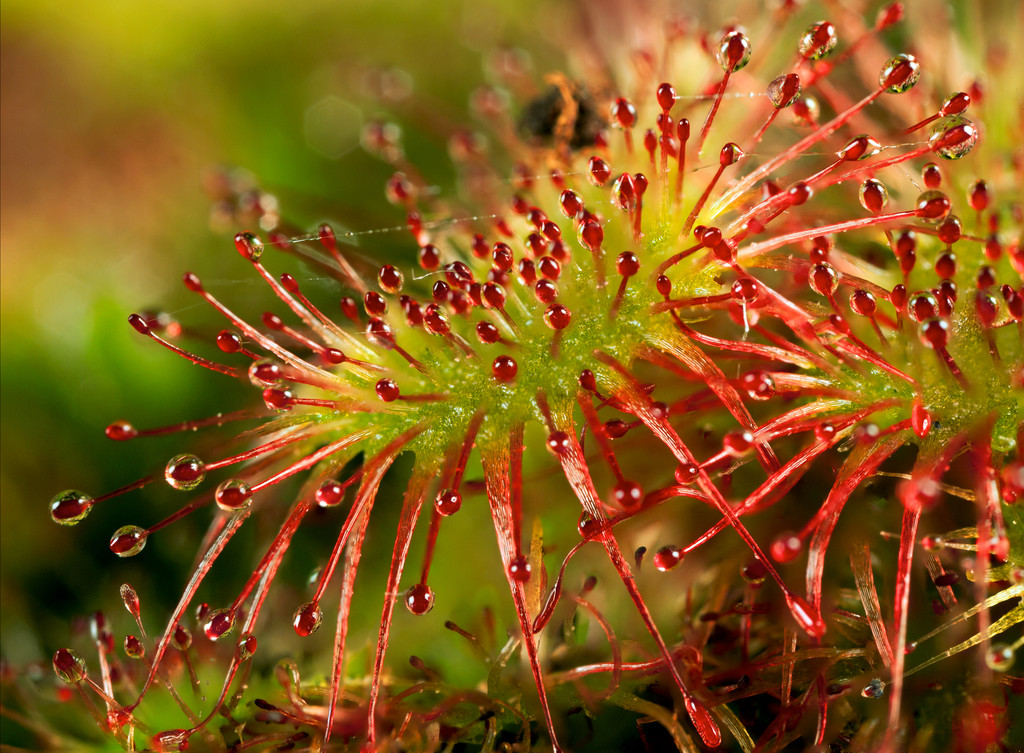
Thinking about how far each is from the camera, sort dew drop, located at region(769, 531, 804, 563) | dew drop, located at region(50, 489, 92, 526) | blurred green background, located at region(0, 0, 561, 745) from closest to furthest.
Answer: dew drop, located at region(769, 531, 804, 563) → dew drop, located at region(50, 489, 92, 526) → blurred green background, located at region(0, 0, 561, 745)

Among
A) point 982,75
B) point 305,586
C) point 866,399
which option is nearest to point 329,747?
point 305,586

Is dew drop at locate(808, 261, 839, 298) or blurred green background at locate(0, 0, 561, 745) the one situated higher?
blurred green background at locate(0, 0, 561, 745)

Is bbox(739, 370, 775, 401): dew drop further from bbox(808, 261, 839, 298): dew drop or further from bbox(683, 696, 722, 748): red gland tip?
bbox(683, 696, 722, 748): red gland tip

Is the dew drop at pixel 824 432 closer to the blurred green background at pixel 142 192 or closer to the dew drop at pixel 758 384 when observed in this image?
the dew drop at pixel 758 384

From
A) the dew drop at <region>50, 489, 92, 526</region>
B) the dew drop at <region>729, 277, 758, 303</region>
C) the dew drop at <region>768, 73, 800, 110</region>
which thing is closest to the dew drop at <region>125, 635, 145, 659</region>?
the dew drop at <region>50, 489, 92, 526</region>

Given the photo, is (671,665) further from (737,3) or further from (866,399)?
(737,3)

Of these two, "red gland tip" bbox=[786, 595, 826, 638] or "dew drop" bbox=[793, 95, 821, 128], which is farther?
"dew drop" bbox=[793, 95, 821, 128]

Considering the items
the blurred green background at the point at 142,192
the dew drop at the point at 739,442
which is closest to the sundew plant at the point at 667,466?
the dew drop at the point at 739,442

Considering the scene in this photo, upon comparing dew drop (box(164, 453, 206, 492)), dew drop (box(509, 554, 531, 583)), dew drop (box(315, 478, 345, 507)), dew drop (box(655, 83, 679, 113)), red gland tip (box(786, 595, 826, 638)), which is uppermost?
dew drop (box(655, 83, 679, 113))
